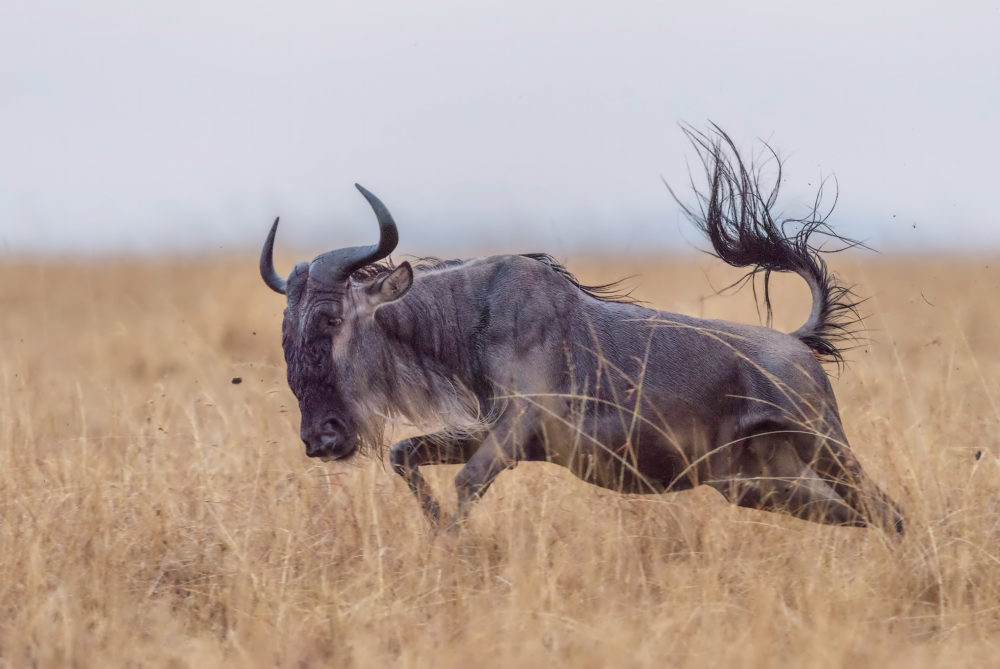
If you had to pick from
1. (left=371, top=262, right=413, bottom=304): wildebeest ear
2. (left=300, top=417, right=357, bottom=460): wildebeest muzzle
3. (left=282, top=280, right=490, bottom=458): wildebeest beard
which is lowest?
(left=300, top=417, right=357, bottom=460): wildebeest muzzle

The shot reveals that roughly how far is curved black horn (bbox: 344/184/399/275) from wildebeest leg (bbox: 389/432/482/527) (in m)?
0.79

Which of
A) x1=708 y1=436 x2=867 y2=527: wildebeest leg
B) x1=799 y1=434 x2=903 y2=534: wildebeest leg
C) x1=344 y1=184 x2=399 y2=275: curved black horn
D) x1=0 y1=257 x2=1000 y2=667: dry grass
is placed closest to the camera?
x1=0 y1=257 x2=1000 y2=667: dry grass

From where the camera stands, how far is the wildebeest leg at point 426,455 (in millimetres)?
4754

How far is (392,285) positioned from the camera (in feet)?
15.2

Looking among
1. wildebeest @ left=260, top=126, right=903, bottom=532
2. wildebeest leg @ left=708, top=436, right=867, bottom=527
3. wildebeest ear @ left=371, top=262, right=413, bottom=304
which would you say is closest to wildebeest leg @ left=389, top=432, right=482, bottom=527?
wildebeest @ left=260, top=126, right=903, bottom=532

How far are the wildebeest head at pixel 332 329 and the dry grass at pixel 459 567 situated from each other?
12.5 inches

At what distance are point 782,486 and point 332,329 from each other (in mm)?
1941

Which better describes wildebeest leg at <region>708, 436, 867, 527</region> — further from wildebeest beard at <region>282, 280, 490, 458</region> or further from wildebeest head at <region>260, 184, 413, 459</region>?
wildebeest head at <region>260, 184, 413, 459</region>

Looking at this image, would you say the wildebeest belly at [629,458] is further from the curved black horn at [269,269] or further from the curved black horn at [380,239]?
the curved black horn at [269,269]

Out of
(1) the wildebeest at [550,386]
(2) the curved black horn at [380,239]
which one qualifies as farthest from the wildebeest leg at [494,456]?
(2) the curved black horn at [380,239]

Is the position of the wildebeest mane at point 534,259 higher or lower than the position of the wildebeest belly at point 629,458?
higher

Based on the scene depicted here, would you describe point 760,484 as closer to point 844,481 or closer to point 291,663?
point 844,481

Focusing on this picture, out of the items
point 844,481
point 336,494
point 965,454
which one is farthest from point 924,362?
point 336,494

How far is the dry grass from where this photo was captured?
11.5 feet
